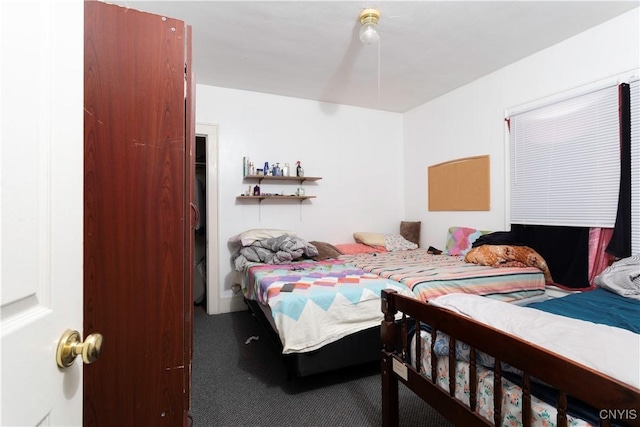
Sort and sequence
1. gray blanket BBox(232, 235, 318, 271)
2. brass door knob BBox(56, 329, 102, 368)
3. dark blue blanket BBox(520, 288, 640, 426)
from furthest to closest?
1. gray blanket BBox(232, 235, 318, 271)
2. dark blue blanket BBox(520, 288, 640, 426)
3. brass door knob BBox(56, 329, 102, 368)

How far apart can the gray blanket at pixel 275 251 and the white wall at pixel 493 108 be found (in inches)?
76.6

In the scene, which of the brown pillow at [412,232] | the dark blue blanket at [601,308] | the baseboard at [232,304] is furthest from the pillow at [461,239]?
the baseboard at [232,304]

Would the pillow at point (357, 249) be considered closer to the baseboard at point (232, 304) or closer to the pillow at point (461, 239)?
the pillow at point (461, 239)

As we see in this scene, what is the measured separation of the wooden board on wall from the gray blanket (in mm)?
1853

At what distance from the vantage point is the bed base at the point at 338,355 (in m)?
1.79

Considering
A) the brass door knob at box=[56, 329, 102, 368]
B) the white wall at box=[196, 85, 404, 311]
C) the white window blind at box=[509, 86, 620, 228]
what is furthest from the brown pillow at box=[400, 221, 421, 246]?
the brass door knob at box=[56, 329, 102, 368]

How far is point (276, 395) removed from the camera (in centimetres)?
188

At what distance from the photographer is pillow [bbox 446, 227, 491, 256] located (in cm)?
321

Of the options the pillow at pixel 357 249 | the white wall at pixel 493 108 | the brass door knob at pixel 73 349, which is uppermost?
the white wall at pixel 493 108

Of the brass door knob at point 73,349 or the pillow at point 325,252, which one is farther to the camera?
the pillow at point 325,252

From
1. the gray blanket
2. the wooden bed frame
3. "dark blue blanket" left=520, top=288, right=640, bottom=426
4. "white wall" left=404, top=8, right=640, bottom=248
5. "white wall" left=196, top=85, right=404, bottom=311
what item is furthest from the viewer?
"white wall" left=196, top=85, right=404, bottom=311

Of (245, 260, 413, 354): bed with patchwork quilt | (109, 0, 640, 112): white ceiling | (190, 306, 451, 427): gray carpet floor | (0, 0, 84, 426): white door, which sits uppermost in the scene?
(109, 0, 640, 112): white ceiling

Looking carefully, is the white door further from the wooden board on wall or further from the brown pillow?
the brown pillow

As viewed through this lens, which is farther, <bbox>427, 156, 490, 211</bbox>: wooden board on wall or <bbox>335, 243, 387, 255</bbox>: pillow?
<bbox>335, 243, 387, 255</bbox>: pillow
